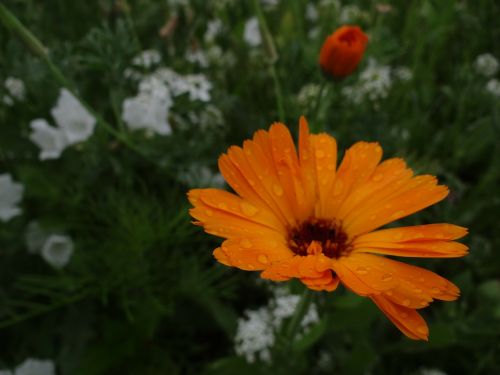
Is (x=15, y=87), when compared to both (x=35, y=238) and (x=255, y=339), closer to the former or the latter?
(x=35, y=238)

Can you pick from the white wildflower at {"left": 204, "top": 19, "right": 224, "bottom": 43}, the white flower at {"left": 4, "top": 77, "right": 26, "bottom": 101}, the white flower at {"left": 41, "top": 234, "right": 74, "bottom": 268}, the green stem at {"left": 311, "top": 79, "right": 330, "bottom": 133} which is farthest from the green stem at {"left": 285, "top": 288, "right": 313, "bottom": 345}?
the white wildflower at {"left": 204, "top": 19, "right": 224, "bottom": 43}

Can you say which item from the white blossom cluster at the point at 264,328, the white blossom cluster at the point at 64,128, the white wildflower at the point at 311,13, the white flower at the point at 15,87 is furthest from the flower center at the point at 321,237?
the white wildflower at the point at 311,13

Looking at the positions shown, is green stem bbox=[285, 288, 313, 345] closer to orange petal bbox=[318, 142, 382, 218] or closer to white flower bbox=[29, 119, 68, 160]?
orange petal bbox=[318, 142, 382, 218]

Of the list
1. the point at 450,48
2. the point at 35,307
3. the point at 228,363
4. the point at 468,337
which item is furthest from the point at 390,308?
the point at 450,48

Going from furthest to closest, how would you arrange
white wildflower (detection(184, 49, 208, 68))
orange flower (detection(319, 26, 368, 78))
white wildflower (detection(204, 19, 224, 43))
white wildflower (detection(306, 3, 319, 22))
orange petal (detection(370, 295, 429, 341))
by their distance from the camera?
white wildflower (detection(306, 3, 319, 22))
white wildflower (detection(204, 19, 224, 43))
white wildflower (detection(184, 49, 208, 68))
orange flower (detection(319, 26, 368, 78))
orange petal (detection(370, 295, 429, 341))

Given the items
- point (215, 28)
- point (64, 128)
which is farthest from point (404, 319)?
point (215, 28)

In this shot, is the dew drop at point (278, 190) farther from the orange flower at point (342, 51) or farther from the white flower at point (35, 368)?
the white flower at point (35, 368)
